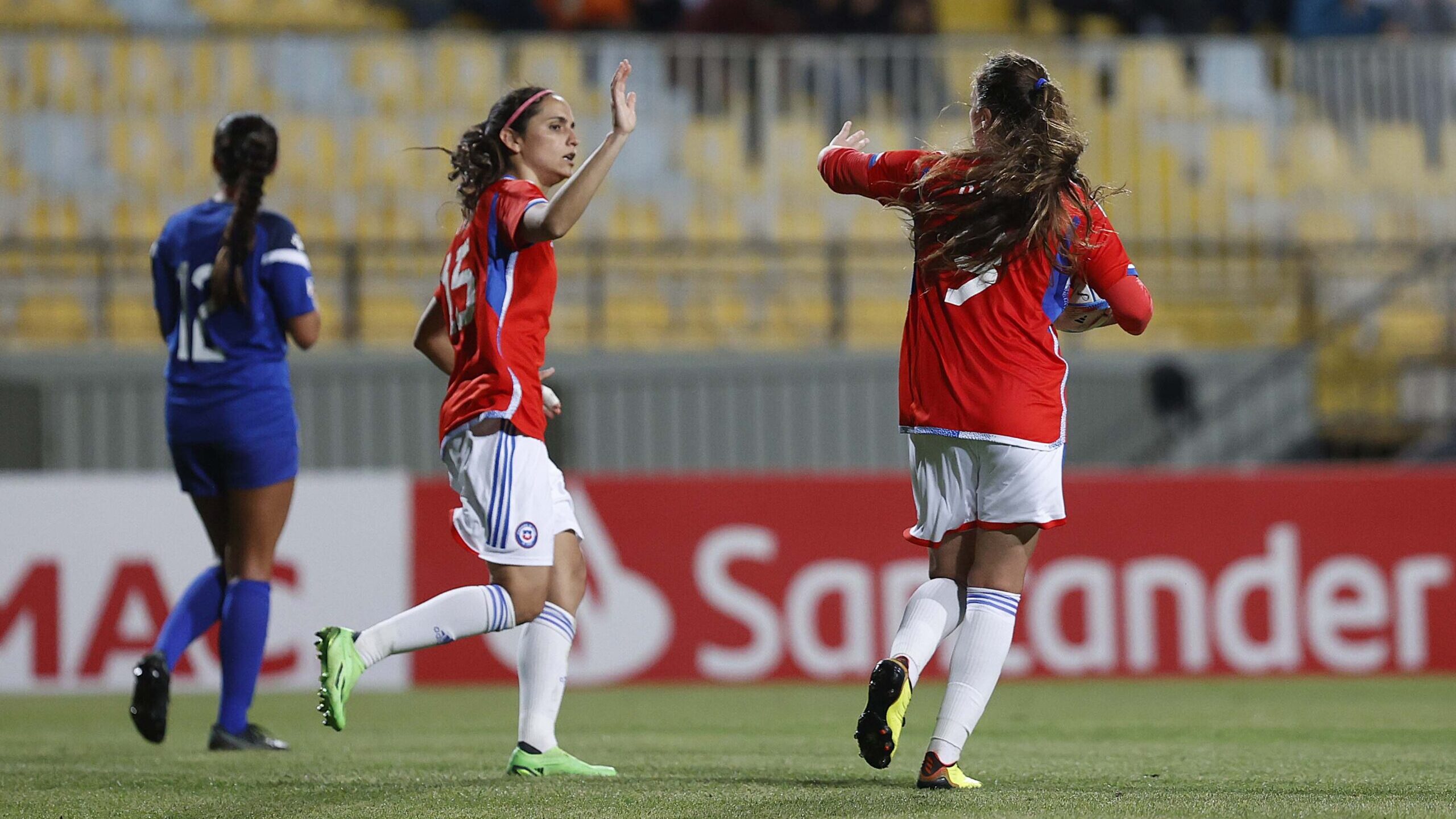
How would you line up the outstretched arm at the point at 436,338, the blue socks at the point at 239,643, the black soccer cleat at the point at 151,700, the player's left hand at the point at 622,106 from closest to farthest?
the player's left hand at the point at 622,106 < the outstretched arm at the point at 436,338 < the black soccer cleat at the point at 151,700 < the blue socks at the point at 239,643

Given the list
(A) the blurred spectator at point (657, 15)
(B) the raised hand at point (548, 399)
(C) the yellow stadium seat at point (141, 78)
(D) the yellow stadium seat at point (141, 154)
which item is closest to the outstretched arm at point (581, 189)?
(B) the raised hand at point (548, 399)

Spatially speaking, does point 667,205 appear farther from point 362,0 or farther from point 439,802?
point 439,802

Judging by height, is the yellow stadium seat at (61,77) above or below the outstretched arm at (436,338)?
above

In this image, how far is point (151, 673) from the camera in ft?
18.2

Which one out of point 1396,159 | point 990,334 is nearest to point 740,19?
point 1396,159

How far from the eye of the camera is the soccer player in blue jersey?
5797 mm

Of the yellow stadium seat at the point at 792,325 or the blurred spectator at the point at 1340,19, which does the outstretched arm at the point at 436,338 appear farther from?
the blurred spectator at the point at 1340,19

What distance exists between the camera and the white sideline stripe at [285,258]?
5.81 metres

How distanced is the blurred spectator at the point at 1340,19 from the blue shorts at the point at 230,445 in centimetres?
1097

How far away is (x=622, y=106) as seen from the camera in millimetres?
4609

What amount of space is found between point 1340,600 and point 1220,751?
461 cm

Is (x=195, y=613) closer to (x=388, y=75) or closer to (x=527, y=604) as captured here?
(x=527, y=604)

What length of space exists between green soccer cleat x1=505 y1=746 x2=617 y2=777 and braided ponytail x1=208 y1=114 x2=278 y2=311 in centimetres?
181

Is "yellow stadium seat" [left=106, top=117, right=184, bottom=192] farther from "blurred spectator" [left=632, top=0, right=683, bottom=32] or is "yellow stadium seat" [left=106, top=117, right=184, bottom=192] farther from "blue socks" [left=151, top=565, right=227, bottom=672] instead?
"blue socks" [left=151, top=565, right=227, bottom=672]
